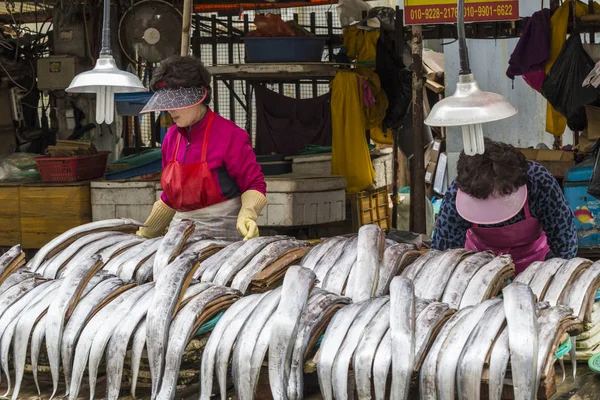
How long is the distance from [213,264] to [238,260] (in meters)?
0.12

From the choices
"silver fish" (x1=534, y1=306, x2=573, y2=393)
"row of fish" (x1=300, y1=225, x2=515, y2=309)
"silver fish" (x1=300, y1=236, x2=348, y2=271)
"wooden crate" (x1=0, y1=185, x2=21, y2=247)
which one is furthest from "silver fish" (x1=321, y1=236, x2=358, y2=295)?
"wooden crate" (x1=0, y1=185, x2=21, y2=247)

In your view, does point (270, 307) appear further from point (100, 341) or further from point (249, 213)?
point (249, 213)

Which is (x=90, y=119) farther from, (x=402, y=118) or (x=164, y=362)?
(x=164, y=362)

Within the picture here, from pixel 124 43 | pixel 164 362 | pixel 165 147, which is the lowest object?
pixel 164 362

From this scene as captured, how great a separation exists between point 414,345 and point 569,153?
5999 millimetres

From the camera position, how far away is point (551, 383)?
2.77m

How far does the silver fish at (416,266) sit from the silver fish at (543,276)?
1.35ft

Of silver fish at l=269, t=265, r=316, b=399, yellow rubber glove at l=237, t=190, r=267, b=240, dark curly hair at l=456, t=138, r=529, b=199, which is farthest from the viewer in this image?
yellow rubber glove at l=237, t=190, r=267, b=240

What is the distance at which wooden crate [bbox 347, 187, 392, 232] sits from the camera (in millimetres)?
9094

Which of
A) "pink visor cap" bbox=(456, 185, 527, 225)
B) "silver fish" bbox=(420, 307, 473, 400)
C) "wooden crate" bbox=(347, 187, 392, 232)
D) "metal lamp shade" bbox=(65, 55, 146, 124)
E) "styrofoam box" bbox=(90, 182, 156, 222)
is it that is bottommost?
"wooden crate" bbox=(347, 187, 392, 232)

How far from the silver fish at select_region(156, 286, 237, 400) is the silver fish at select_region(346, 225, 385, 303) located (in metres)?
0.55

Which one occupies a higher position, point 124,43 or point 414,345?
point 124,43

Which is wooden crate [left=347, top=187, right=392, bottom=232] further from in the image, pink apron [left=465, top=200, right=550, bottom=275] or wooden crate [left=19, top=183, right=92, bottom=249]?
pink apron [left=465, top=200, right=550, bottom=275]

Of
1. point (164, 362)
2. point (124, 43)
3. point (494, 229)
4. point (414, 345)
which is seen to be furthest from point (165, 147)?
point (124, 43)
